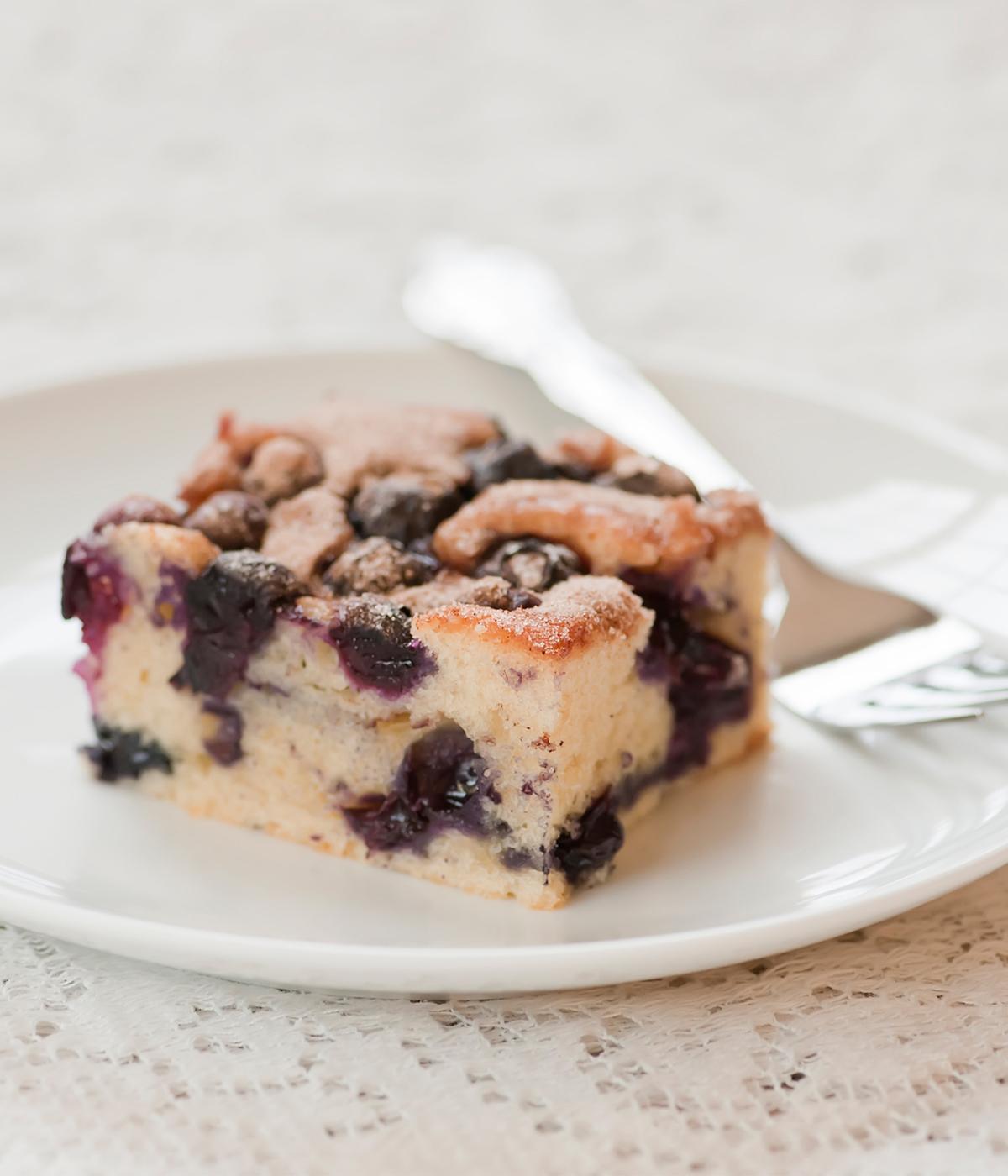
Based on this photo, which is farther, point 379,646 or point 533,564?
point 533,564

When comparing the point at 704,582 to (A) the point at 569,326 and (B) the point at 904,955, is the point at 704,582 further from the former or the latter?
(A) the point at 569,326

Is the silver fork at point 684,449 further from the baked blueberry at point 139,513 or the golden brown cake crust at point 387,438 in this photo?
the baked blueberry at point 139,513

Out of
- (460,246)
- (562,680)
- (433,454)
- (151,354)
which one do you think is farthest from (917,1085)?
(460,246)

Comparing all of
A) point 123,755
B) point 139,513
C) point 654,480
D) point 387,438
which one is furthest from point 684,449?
point 123,755

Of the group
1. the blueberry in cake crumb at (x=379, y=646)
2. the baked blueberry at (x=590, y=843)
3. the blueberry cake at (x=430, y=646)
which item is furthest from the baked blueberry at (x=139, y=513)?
the baked blueberry at (x=590, y=843)

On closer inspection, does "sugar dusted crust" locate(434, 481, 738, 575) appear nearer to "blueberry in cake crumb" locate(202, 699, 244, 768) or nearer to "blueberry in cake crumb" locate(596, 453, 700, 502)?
"blueberry in cake crumb" locate(596, 453, 700, 502)

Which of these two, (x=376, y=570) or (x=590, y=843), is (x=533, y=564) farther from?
(x=590, y=843)
